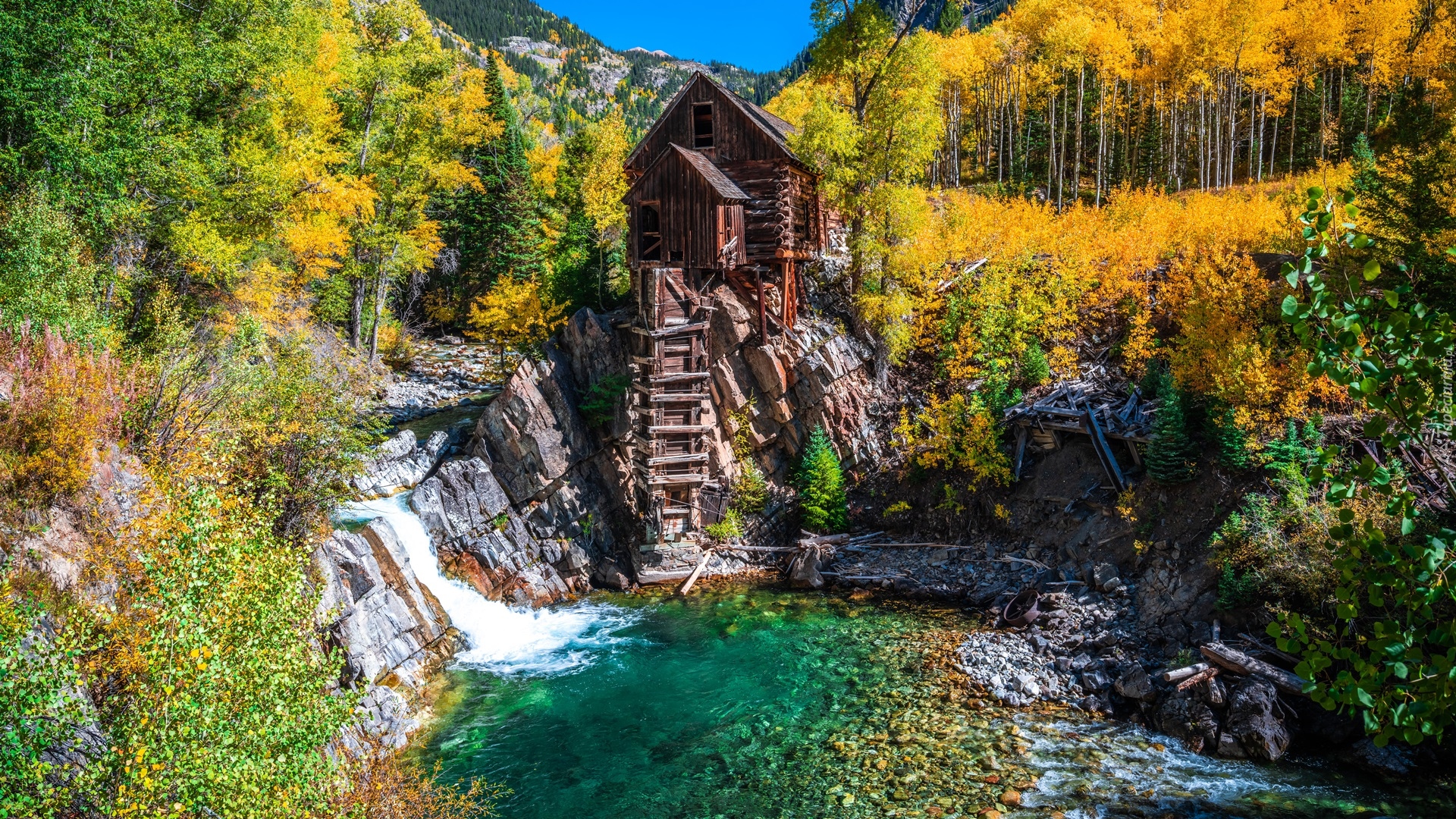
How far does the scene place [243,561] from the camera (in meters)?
9.09

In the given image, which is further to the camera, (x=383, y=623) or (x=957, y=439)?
(x=957, y=439)

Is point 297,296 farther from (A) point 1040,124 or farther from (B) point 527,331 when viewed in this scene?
(A) point 1040,124

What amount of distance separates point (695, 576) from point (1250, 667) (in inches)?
563

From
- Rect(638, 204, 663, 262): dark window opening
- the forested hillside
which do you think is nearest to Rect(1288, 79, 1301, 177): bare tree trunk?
the forested hillside

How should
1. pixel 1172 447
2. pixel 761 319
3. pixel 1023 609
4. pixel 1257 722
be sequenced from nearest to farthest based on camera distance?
pixel 1257 722 → pixel 1172 447 → pixel 1023 609 → pixel 761 319

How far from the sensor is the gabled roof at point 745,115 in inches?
1079

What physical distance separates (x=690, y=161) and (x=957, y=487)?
1385 cm

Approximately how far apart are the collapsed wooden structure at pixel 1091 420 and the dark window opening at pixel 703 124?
14802 millimetres

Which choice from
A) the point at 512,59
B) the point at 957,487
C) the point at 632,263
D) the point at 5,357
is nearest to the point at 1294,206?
the point at 957,487

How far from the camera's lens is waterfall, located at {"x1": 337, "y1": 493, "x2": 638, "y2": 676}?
18812 millimetres

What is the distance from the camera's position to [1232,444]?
17.6m

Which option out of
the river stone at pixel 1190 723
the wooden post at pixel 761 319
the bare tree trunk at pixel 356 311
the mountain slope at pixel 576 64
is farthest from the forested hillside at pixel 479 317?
the mountain slope at pixel 576 64

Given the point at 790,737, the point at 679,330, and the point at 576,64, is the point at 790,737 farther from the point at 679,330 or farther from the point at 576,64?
the point at 576,64

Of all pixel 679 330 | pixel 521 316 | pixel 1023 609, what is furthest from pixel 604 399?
pixel 1023 609
